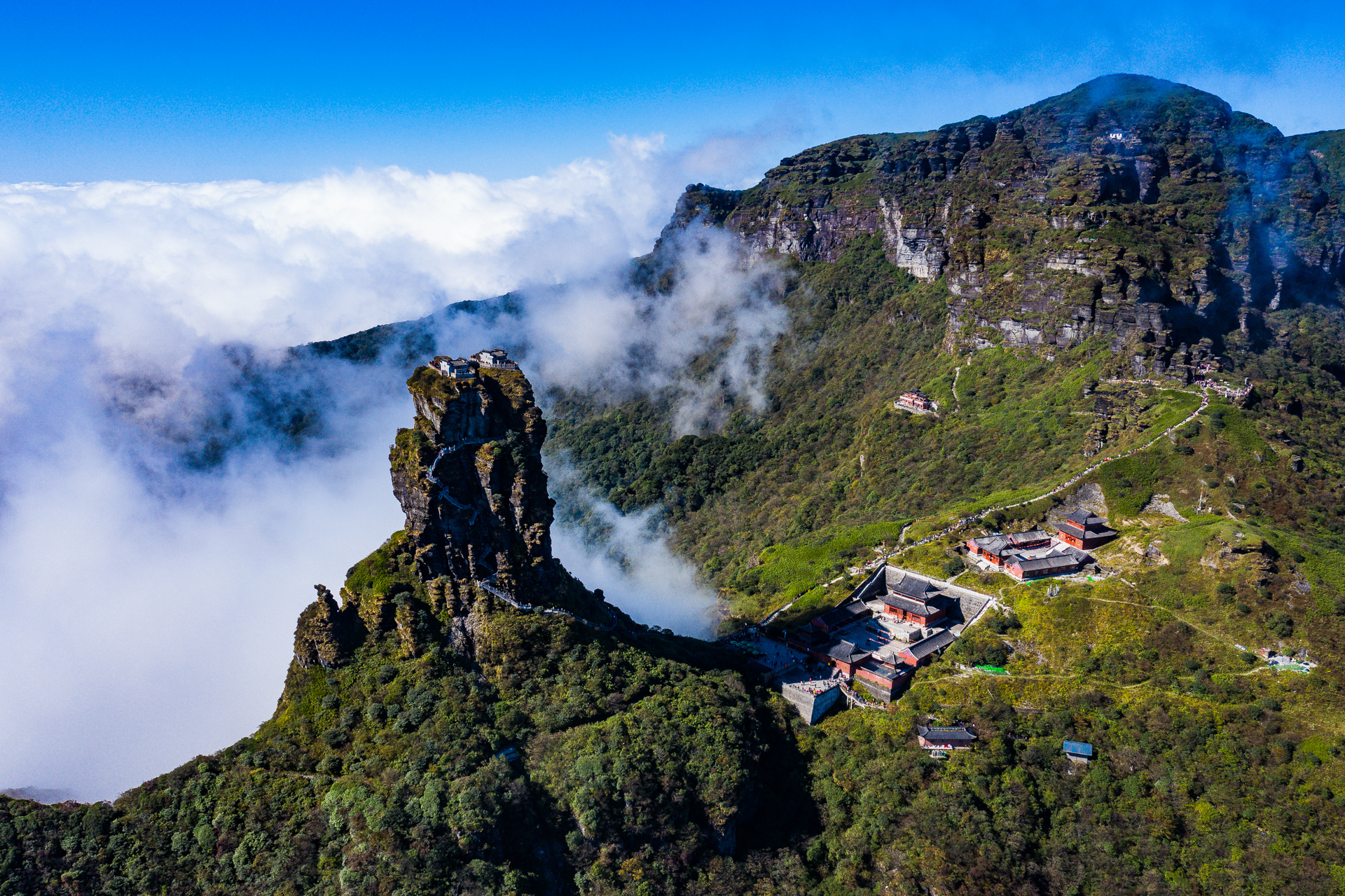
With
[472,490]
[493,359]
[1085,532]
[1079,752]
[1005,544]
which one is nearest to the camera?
[1079,752]

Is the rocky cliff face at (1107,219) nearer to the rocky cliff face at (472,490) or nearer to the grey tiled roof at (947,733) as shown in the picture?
the grey tiled roof at (947,733)

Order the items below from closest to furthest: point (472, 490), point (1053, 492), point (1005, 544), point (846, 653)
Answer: point (472, 490)
point (846, 653)
point (1005, 544)
point (1053, 492)

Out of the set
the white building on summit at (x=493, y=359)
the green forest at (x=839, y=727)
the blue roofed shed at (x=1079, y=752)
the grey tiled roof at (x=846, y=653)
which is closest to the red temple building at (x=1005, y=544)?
the green forest at (x=839, y=727)

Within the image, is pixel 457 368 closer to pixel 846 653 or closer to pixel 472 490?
pixel 472 490

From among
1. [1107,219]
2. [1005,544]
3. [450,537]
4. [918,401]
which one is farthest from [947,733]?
[1107,219]

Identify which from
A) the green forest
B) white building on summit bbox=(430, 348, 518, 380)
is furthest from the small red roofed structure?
white building on summit bbox=(430, 348, 518, 380)

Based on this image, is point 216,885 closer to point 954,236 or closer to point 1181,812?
point 1181,812

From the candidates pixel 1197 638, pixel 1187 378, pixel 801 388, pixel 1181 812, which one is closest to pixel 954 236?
pixel 801 388
